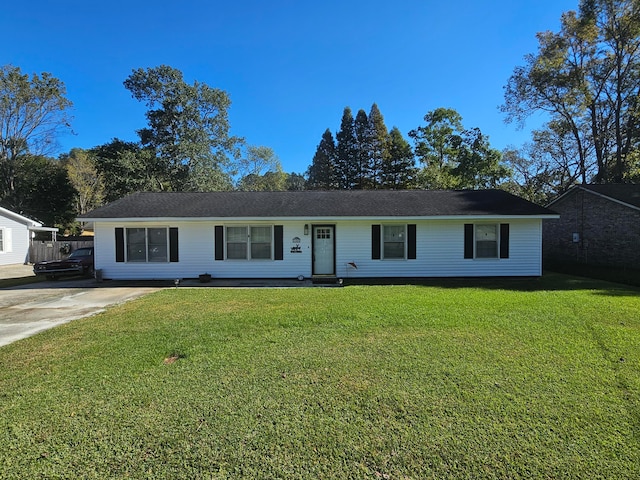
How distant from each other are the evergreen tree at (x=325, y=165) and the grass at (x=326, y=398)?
117 feet

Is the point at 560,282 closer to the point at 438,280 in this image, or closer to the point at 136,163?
the point at 438,280

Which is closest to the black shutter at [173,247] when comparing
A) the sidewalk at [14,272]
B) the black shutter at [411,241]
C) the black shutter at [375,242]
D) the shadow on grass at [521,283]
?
the shadow on grass at [521,283]

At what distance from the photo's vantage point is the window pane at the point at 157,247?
12219 millimetres

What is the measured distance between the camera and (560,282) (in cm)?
1140

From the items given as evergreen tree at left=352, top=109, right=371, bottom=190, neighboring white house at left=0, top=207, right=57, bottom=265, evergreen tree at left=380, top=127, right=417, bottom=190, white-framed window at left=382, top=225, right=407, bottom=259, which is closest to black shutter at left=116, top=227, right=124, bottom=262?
white-framed window at left=382, top=225, right=407, bottom=259

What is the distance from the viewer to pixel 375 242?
39.7ft

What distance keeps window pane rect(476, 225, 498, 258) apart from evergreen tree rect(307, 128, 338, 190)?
1146 inches

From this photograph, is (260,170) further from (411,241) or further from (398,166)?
(411,241)

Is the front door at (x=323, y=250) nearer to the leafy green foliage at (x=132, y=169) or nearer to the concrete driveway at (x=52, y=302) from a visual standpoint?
the concrete driveway at (x=52, y=302)

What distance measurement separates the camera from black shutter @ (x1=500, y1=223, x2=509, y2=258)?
12102 mm

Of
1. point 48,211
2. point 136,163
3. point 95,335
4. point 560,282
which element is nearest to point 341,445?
point 95,335

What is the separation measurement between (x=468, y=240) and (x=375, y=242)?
3.36 meters

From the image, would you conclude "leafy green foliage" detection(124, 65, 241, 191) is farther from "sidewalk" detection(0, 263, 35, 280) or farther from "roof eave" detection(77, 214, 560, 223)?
"roof eave" detection(77, 214, 560, 223)

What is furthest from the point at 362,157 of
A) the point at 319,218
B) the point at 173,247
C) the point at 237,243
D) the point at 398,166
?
the point at 173,247
